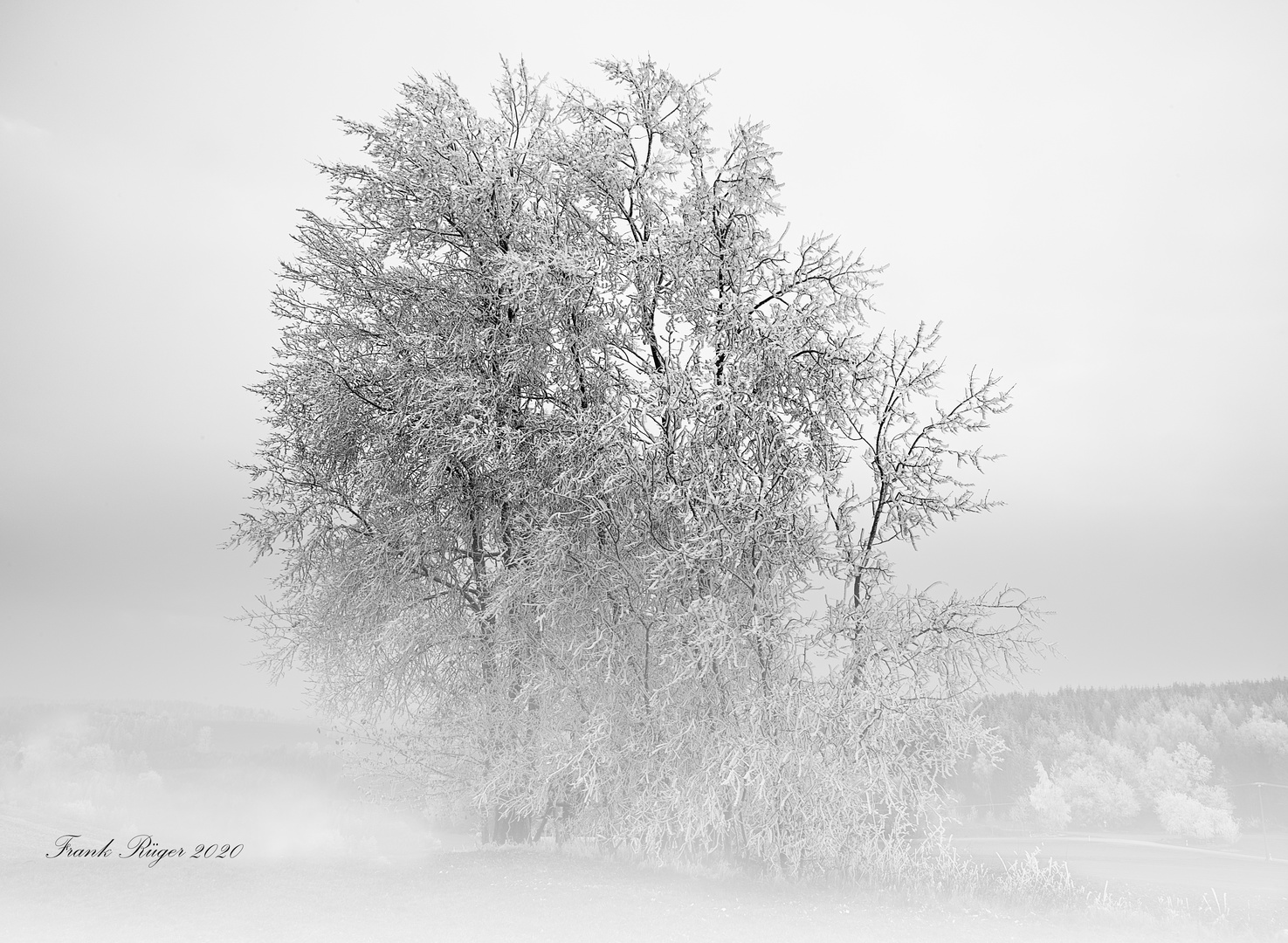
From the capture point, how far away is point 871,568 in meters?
11.2

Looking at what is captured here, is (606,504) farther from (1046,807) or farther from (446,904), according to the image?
(1046,807)

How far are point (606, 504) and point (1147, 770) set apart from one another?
133 ft

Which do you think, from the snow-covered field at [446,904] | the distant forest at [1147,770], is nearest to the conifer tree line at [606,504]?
the snow-covered field at [446,904]

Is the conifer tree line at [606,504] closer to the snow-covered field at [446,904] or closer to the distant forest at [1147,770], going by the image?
the snow-covered field at [446,904]

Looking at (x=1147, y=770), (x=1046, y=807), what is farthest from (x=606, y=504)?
(x=1147, y=770)

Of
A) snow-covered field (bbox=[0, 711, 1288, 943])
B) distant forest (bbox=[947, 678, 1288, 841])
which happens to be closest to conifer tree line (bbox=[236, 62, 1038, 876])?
snow-covered field (bbox=[0, 711, 1288, 943])

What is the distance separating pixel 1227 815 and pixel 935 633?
37931 mm

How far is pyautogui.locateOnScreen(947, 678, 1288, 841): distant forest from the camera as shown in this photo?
1518 inches

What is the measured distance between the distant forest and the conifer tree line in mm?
31140

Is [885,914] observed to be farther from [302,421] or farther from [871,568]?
[302,421]

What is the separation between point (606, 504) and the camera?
1180 cm

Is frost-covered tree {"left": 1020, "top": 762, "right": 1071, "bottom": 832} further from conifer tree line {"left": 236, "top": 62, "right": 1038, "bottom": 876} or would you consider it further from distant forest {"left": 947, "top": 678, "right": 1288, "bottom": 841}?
conifer tree line {"left": 236, "top": 62, "right": 1038, "bottom": 876}

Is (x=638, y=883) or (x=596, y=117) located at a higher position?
(x=596, y=117)

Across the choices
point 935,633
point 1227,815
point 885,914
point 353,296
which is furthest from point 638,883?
point 1227,815
